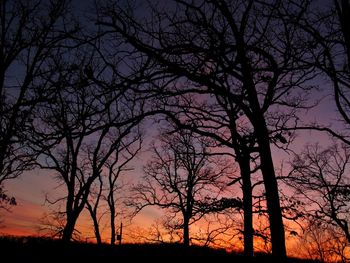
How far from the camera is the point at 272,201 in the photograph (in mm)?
9398

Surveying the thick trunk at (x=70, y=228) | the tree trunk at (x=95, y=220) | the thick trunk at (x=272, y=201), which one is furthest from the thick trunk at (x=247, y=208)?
the tree trunk at (x=95, y=220)

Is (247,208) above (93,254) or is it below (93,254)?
above

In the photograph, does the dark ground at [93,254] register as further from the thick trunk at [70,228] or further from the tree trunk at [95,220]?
the tree trunk at [95,220]

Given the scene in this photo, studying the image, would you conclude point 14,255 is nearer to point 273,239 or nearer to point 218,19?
point 273,239

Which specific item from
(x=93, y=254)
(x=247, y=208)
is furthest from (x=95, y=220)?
(x=93, y=254)

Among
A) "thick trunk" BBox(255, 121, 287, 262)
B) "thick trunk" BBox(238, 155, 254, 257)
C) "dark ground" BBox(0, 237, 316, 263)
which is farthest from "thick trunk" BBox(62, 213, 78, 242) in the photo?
"thick trunk" BBox(255, 121, 287, 262)

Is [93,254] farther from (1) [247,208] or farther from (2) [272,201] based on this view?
(1) [247,208]

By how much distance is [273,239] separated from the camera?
30.4 ft

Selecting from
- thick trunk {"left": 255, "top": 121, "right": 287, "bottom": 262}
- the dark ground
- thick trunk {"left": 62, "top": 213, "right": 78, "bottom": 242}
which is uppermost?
thick trunk {"left": 62, "top": 213, "right": 78, "bottom": 242}

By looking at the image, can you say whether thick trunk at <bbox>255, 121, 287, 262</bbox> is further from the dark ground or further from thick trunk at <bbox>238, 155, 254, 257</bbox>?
thick trunk at <bbox>238, 155, 254, 257</bbox>

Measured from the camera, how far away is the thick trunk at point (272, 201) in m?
9.13

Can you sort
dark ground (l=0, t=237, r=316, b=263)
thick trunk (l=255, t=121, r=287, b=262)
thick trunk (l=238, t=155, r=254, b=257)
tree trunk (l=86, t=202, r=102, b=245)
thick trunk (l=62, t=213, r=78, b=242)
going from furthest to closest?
1. tree trunk (l=86, t=202, r=102, b=245)
2. thick trunk (l=62, t=213, r=78, b=242)
3. thick trunk (l=238, t=155, r=254, b=257)
4. thick trunk (l=255, t=121, r=287, b=262)
5. dark ground (l=0, t=237, r=316, b=263)

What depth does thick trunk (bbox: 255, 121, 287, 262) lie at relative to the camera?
9.13 meters

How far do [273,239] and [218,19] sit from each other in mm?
5832
